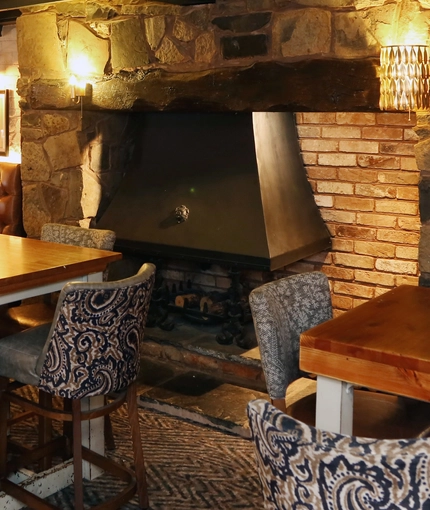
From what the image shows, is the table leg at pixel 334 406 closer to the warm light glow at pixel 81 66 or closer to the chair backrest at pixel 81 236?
the chair backrest at pixel 81 236

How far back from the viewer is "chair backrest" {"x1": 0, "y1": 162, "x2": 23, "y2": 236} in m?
5.39

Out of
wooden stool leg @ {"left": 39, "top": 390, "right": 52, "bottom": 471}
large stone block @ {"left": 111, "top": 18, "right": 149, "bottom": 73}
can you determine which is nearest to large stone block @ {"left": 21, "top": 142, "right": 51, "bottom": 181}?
large stone block @ {"left": 111, "top": 18, "right": 149, "bottom": 73}

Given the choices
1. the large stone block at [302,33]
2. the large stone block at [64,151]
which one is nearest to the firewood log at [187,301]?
the large stone block at [64,151]

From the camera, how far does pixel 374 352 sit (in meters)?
1.93

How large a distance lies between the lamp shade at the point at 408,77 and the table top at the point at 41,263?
137cm

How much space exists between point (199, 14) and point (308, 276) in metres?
1.98

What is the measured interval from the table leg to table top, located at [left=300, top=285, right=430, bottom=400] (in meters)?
0.03

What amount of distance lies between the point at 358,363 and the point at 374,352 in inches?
2.1

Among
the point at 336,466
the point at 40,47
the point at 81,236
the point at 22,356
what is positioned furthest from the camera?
the point at 40,47

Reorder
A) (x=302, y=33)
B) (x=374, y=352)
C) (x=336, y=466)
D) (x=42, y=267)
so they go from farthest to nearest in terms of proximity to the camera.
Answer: (x=302, y=33)
(x=42, y=267)
(x=374, y=352)
(x=336, y=466)

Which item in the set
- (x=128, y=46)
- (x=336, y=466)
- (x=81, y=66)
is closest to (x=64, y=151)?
(x=81, y=66)

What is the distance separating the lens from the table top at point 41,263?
8.29 ft

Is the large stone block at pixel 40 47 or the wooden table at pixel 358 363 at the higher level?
the large stone block at pixel 40 47

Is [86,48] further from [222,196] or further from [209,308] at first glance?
[209,308]
